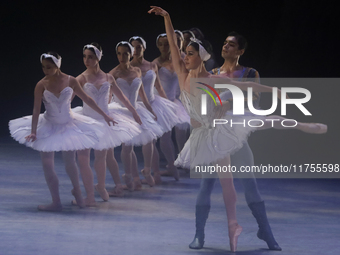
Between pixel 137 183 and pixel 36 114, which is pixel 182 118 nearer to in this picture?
pixel 137 183

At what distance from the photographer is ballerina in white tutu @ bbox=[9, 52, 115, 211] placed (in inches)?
176

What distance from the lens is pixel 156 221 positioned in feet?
14.1

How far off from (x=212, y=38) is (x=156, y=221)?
569 cm

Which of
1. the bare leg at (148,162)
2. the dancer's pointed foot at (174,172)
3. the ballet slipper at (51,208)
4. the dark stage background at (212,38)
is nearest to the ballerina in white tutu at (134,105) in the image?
the bare leg at (148,162)

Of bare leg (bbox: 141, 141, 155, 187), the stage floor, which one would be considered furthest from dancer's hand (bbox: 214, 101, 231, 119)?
bare leg (bbox: 141, 141, 155, 187)

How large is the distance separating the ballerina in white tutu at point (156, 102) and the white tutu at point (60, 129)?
1198 mm

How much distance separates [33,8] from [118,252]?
7.18m

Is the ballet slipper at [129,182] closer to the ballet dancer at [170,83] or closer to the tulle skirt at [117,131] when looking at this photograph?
the tulle skirt at [117,131]

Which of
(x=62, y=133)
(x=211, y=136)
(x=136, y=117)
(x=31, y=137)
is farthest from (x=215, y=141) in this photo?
(x=136, y=117)

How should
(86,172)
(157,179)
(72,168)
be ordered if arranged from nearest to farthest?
(72,168)
(86,172)
(157,179)

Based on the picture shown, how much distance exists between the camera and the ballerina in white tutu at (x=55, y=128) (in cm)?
448

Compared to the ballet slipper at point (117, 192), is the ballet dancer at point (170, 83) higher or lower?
higher

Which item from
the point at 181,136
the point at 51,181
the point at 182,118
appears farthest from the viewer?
the point at 181,136

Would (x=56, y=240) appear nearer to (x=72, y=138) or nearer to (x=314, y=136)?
(x=72, y=138)
